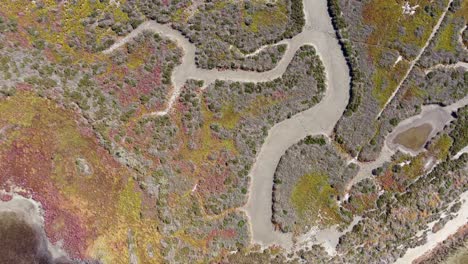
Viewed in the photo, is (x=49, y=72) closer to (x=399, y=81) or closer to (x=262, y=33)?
(x=262, y=33)

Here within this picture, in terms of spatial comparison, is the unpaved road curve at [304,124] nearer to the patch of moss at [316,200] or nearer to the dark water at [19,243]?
the patch of moss at [316,200]

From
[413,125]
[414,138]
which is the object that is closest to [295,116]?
[413,125]

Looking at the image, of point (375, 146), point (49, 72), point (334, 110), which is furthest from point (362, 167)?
point (49, 72)

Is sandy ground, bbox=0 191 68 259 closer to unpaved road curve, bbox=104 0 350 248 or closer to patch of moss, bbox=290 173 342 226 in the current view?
unpaved road curve, bbox=104 0 350 248

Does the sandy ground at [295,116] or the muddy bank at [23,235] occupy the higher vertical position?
the sandy ground at [295,116]

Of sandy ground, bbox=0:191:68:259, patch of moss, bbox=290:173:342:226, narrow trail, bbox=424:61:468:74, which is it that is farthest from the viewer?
narrow trail, bbox=424:61:468:74

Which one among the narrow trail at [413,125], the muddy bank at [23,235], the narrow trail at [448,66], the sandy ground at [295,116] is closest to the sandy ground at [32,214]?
the muddy bank at [23,235]

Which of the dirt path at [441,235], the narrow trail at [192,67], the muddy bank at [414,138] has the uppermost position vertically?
the narrow trail at [192,67]

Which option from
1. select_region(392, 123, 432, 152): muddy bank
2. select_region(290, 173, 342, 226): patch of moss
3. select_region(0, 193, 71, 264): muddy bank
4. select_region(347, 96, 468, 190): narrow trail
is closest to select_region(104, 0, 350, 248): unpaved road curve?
select_region(290, 173, 342, 226): patch of moss
